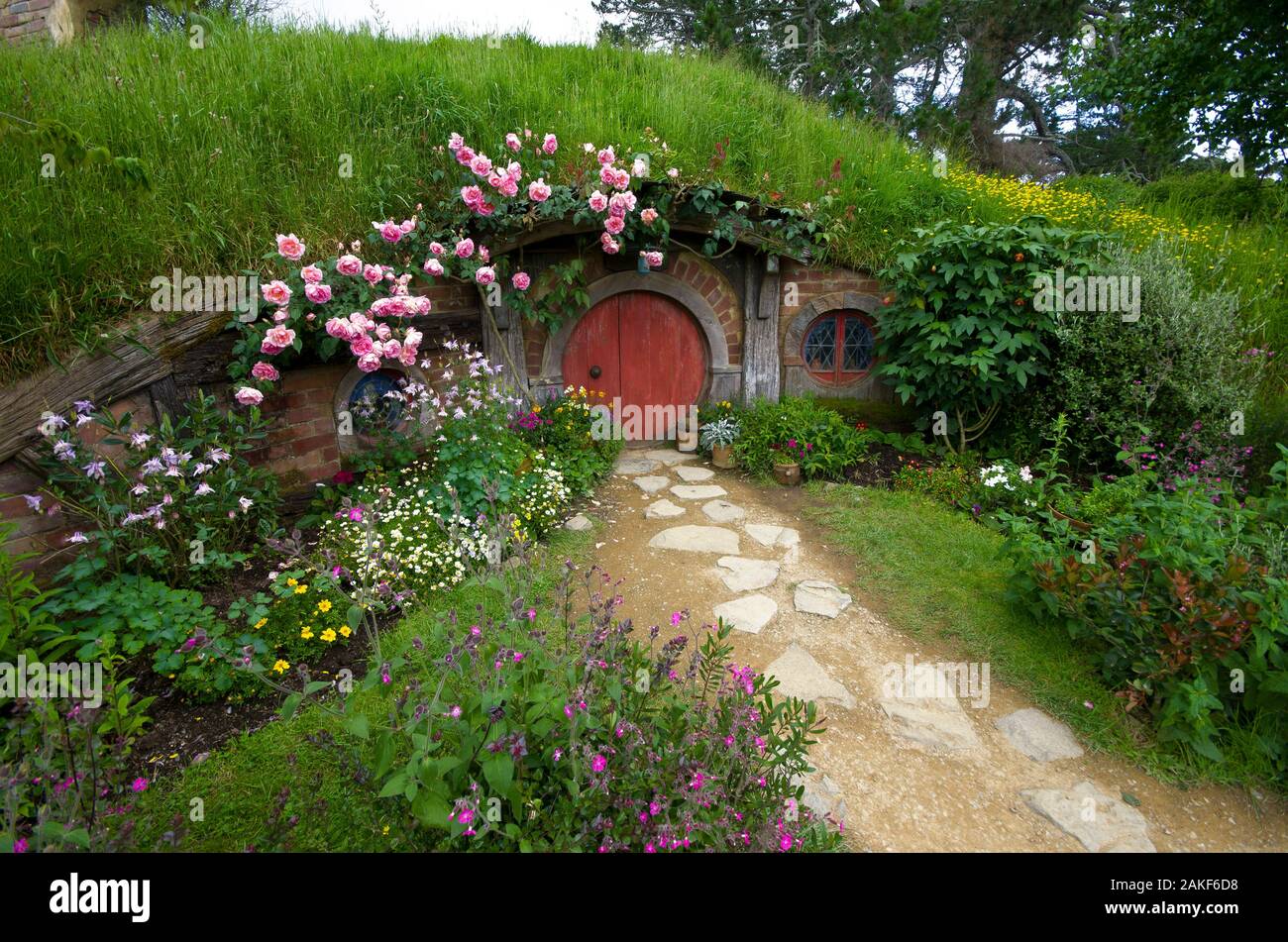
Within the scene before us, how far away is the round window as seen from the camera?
740 centimetres

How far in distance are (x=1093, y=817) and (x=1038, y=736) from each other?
0.52m

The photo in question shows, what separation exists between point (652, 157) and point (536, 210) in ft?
5.33

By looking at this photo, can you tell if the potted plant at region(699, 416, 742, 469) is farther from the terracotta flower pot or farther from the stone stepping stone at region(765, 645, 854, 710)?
the stone stepping stone at region(765, 645, 854, 710)

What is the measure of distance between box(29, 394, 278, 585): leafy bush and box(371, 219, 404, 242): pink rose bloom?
5.97ft

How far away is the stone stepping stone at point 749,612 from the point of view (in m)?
4.01

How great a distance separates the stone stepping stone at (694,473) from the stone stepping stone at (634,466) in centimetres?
29

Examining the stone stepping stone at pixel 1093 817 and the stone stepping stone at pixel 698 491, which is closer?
the stone stepping stone at pixel 1093 817

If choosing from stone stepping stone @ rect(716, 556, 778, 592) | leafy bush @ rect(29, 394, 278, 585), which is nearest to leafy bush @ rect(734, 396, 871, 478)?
stone stepping stone @ rect(716, 556, 778, 592)

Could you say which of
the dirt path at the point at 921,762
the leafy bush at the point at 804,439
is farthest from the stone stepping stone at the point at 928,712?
the leafy bush at the point at 804,439

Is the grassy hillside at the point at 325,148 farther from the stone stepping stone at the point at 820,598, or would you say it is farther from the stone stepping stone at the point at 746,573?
the stone stepping stone at the point at 820,598

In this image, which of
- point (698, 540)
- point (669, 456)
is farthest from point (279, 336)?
point (669, 456)

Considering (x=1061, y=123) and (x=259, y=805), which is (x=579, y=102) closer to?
(x=259, y=805)

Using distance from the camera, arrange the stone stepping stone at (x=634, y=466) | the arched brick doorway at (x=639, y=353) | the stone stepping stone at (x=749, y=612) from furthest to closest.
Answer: the arched brick doorway at (x=639, y=353) → the stone stepping stone at (x=634, y=466) → the stone stepping stone at (x=749, y=612)

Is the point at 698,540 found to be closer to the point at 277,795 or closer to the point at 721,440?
the point at 721,440
